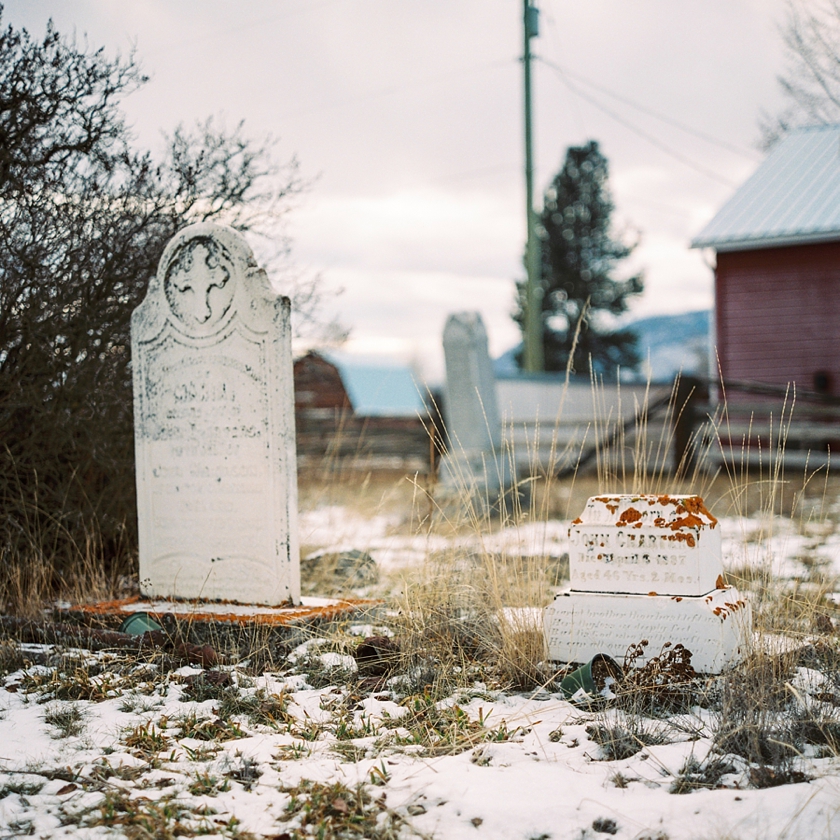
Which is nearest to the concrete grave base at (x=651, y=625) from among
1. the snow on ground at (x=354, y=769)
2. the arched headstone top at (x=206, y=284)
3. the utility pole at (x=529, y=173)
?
the snow on ground at (x=354, y=769)

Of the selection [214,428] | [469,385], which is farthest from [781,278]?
[214,428]

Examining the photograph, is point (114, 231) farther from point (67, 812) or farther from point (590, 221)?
point (590, 221)

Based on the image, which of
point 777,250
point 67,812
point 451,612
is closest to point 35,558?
point 451,612

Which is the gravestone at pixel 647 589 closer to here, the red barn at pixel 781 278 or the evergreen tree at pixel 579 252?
the red barn at pixel 781 278

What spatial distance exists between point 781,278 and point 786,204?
3.95 feet

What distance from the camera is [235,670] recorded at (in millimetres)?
3779

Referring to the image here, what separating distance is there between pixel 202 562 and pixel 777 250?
1255 cm

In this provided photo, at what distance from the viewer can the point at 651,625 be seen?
11.7ft

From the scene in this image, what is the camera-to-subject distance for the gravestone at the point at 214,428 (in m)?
4.55

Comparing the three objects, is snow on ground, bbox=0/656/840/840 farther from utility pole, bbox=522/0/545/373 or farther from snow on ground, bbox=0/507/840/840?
utility pole, bbox=522/0/545/373

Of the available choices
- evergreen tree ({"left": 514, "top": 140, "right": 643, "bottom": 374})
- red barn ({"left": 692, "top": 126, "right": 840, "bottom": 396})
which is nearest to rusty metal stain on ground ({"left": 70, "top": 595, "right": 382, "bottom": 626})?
red barn ({"left": 692, "top": 126, "right": 840, "bottom": 396})

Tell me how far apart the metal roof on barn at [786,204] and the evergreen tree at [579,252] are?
48.7ft

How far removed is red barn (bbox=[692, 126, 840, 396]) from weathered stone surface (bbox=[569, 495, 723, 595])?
11480mm

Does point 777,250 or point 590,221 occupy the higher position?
point 590,221
